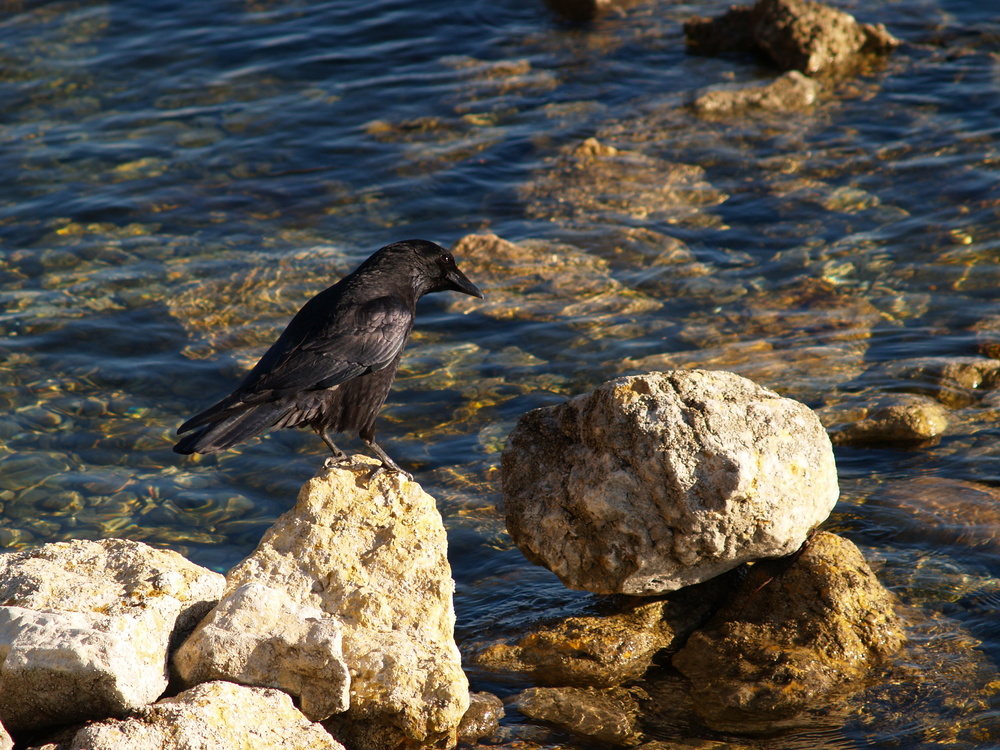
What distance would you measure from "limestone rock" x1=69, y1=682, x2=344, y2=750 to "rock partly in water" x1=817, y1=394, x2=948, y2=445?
4.78 metres

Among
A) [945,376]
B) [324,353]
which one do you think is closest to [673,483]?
[324,353]

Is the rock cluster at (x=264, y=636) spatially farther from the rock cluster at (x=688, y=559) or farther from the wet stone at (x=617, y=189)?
the wet stone at (x=617, y=189)

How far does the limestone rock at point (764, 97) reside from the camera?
13.8 m

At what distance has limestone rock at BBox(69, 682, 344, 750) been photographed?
374cm

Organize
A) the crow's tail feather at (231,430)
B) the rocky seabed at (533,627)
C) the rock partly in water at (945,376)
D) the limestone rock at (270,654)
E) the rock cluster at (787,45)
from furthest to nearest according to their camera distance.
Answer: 1. the rock cluster at (787,45)
2. the rock partly in water at (945,376)
3. the crow's tail feather at (231,430)
4. the limestone rock at (270,654)
5. the rocky seabed at (533,627)

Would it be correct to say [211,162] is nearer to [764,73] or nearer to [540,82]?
[540,82]

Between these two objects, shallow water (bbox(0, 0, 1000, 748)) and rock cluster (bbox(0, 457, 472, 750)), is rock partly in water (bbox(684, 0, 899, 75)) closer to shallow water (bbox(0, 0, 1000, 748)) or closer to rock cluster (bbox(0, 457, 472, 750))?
shallow water (bbox(0, 0, 1000, 748))

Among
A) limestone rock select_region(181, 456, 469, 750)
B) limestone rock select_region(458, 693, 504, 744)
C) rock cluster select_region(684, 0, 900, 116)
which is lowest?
limestone rock select_region(458, 693, 504, 744)

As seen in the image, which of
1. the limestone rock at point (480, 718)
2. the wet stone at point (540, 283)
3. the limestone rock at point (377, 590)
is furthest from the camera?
the wet stone at point (540, 283)

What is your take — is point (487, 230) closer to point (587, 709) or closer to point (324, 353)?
point (324, 353)

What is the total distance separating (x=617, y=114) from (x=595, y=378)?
6.13 metres

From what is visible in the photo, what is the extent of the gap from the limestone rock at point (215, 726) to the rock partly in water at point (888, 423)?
4.78m

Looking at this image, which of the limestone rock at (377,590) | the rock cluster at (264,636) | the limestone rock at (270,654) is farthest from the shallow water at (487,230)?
the limestone rock at (270,654)

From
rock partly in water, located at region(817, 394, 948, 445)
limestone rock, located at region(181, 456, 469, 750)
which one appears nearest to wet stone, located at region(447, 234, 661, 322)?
rock partly in water, located at region(817, 394, 948, 445)
